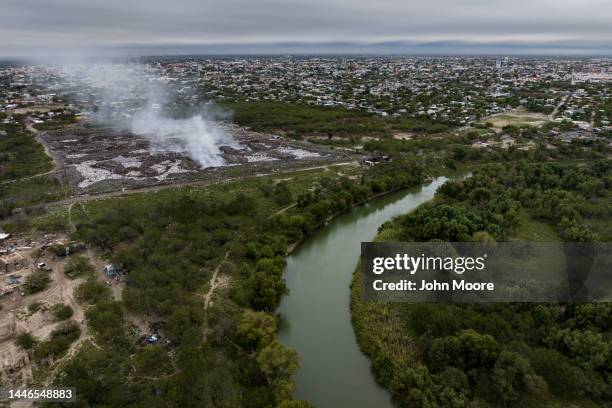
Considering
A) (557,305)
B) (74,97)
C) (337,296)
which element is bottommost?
(337,296)

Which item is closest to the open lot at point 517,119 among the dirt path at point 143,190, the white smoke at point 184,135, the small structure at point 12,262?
the dirt path at point 143,190

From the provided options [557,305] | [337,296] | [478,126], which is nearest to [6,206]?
[337,296]

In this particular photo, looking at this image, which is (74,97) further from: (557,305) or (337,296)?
(557,305)

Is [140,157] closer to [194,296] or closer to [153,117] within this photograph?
[153,117]

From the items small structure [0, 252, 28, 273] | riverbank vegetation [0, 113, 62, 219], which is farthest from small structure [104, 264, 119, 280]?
riverbank vegetation [0, 113, 62, 219]

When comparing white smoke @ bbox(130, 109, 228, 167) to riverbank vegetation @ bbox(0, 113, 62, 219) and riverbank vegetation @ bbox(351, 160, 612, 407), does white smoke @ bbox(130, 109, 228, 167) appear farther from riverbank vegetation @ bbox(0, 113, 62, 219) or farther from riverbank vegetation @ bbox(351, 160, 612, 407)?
riverbank vegetation @ bbox(351, 160, 612, 407)

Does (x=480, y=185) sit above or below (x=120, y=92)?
below

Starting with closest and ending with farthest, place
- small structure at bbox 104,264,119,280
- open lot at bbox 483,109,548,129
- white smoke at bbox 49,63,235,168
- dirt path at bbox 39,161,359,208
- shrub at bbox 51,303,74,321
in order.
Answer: shrub at bbox 51,303,74,321
small structure at bbox 104,264,119,280
dirt path at bbox 39,161,359,208
white smoke at bbox 49,63,235,168
open lot at bbox 483,109,548,129
